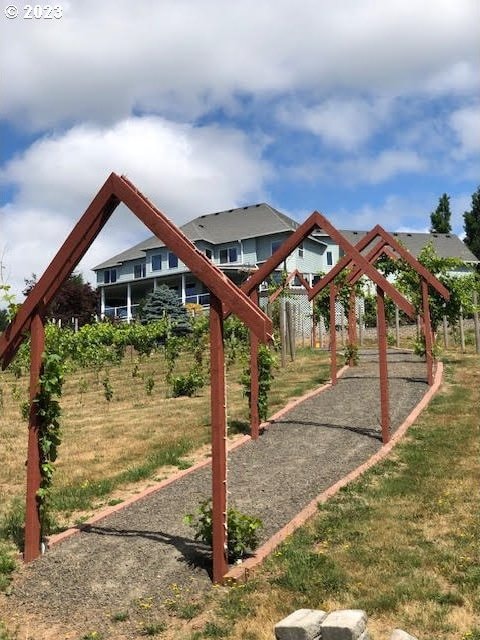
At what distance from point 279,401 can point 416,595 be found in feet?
28.8

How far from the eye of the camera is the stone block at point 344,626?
153 inches

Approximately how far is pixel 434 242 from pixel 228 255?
18.1 meters

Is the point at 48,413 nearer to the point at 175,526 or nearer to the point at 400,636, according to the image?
the point at 175,526

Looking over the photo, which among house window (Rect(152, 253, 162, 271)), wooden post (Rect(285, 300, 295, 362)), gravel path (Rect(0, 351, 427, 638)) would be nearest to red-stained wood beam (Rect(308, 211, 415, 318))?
gravel path (Rect(0, 351, 427, 638))

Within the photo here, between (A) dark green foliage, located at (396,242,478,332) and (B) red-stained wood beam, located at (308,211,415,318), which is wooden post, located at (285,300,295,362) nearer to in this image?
(A) dark green foliage, located at (396,242,478,332)

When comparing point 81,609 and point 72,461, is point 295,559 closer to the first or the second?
point 81,609

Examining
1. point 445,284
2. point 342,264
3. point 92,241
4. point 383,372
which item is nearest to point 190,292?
point 445,284

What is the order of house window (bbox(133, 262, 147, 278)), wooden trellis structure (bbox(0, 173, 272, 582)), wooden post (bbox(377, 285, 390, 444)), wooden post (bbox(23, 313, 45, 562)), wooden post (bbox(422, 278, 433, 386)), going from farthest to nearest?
house window (bbox(133, 262, 147, 278)) < wooden post (bbox(422, 278, 433, 386)) < wooden post (bbox(377, 285, 390, 444)) < wooden post (bbox(23, 313, 45, 562)) < wooden trellis structure (bbox(0, 173, 272, 582))

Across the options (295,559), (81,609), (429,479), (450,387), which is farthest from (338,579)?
(450,387)

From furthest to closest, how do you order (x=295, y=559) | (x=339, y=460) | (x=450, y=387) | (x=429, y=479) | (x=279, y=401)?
1. (x=450, y=387)
2. (x=279, y=401)
3. (x=339, y=460)
4. (x=429, y=479)
5. (x=295, y=559)

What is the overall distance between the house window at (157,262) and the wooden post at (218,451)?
3923 cm

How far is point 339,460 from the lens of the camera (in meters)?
9.15

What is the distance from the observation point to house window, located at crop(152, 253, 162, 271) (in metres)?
44.8

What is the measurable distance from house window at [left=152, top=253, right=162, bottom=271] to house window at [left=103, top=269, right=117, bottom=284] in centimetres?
488
